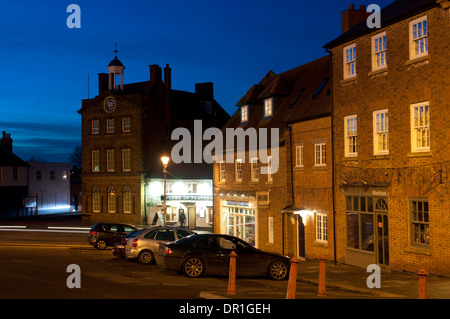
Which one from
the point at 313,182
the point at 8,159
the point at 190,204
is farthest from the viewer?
the point at 8,159

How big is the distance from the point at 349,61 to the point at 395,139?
15.9ft

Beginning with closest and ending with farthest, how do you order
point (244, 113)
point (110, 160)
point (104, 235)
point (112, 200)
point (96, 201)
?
point (104, 235) < point (244, 113) < point (112, 200) < point (110, 160) < point (96, 201)

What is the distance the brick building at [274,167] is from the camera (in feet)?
96.0

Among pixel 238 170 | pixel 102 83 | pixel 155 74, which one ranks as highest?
pixel 102 83

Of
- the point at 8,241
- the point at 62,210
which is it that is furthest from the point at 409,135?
the point at 62,210

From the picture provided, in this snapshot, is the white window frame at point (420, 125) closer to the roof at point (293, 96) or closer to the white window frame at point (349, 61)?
the white window frame at point (349, 61)

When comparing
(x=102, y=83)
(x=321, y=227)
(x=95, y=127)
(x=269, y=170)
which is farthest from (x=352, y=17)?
(x=102, y=83)

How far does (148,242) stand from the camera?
2488cm

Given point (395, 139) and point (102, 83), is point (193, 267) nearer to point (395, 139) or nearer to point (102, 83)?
point (395, 139)

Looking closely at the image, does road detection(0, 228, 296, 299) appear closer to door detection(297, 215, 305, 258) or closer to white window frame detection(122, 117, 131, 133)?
door detection(297, 215, 305, 258)

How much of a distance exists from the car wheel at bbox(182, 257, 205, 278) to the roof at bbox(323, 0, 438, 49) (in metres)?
11.6

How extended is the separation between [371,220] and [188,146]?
34806mm

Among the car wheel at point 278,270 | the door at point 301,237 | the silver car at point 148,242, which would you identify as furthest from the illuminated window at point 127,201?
the car wheel at point 278,270

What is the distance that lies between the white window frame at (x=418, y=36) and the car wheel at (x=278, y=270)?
898cm
